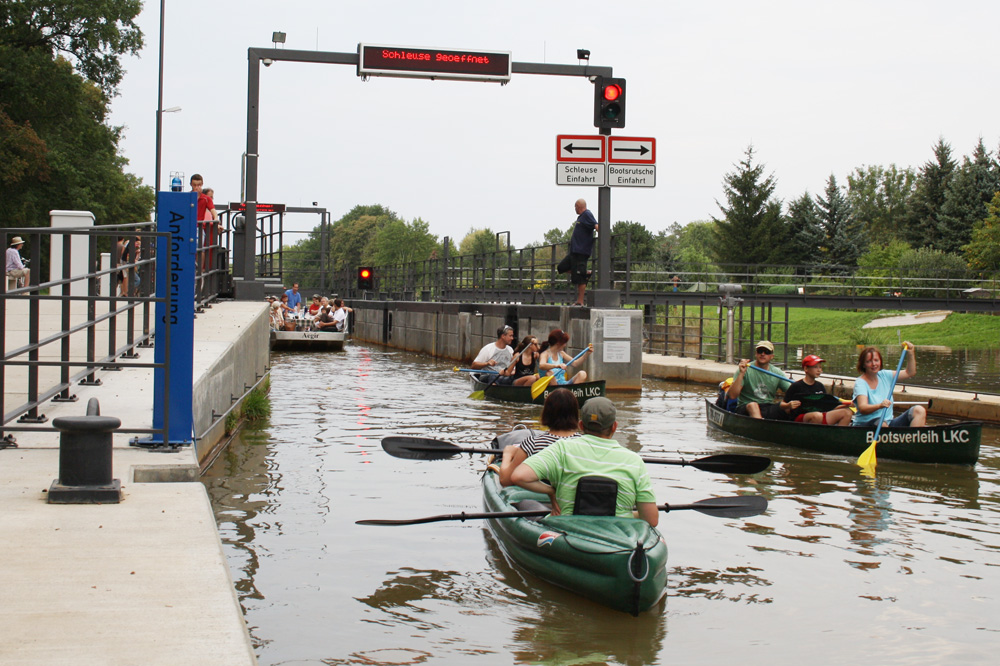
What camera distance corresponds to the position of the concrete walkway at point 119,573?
381 cm

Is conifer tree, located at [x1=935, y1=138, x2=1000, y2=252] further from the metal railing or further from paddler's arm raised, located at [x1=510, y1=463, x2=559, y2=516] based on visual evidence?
paddler's arm raised, located at [x1=510, y1=463, x2=559, y2=516]

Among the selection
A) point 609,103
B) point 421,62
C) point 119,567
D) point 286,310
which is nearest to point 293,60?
point 421,62

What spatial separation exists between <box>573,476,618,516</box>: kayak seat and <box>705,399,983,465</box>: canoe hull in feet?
20.1

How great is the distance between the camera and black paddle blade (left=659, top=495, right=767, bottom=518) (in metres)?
7.12

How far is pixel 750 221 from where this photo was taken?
65.4 m

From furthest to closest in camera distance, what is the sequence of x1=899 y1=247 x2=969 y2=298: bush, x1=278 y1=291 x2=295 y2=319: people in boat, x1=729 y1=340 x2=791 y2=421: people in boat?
x1=899 y1=247 x2=969 y2=298: bush → x1=278 y1=291 x2=295 y2=319: people in boat → x1=729 y1=340 x2=791 y2=421: people in boat

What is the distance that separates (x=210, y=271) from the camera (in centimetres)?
1576

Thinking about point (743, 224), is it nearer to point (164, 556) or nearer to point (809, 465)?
point (809, 465)

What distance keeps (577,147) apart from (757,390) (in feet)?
19.8

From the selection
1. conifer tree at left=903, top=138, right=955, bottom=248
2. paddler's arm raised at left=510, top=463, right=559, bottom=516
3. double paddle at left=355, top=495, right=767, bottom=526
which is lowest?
double paddle at left=355, top=495, right=767, bottom=526

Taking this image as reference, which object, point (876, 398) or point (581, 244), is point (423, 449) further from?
point (581, 244)

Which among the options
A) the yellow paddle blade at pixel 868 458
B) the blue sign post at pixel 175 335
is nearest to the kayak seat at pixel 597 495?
the blue sign post at pixel 175 335

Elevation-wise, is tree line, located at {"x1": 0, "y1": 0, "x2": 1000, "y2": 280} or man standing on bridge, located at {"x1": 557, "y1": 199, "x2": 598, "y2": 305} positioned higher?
tree line, located at {"x1": 0, "y1": 0, "x2": 1000, "y2": 280}

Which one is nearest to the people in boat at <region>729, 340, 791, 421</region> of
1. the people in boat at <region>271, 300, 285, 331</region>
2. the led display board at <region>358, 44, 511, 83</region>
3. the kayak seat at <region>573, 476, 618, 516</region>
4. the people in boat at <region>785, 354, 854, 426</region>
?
the people in boat at <region>785, 354, 854, 426</region>
